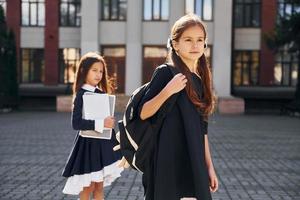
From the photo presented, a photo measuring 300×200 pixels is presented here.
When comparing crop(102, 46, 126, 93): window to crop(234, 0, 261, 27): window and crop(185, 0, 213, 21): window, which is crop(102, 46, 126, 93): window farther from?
crop(234, 0, 261, 27): window

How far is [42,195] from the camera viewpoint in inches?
281

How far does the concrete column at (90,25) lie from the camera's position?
3166 cm

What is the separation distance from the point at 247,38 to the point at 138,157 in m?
33.0

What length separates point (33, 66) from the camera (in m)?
35.8

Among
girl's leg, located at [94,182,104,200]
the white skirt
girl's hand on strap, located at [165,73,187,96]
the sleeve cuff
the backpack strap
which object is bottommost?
girl's leg, located at [94,182,104,200]

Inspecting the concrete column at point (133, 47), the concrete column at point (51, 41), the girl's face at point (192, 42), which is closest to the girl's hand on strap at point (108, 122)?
the girl's face at point (192, 42)

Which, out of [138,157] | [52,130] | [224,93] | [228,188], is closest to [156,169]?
[138,157]

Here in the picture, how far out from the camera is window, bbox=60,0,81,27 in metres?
35.1

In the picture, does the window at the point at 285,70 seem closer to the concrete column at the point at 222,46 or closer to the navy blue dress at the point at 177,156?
the concrete column at the point at 222,46

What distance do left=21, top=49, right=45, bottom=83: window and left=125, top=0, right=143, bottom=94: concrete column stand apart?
24.1 feet

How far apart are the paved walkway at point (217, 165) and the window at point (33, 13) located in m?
18.9

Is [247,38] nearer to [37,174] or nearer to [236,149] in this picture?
[236,149]

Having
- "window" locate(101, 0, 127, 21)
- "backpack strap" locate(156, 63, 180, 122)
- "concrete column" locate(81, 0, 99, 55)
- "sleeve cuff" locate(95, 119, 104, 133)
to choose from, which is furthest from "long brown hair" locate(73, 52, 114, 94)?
"window" locate(101, 0, 127, 21)

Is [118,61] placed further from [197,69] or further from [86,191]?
[197,69]
